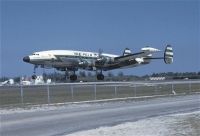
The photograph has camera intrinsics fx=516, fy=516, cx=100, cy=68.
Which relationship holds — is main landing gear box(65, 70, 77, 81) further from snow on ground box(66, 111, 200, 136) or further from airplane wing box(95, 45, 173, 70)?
snow on ground box(66, 111, 200, 136)

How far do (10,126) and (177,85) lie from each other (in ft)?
138

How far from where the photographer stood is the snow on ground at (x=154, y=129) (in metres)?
15.7

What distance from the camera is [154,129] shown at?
17.0m

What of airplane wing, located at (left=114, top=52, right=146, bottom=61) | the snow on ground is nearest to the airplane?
airplane wing, located at (left=114, top=52, right=146, bottom=61)

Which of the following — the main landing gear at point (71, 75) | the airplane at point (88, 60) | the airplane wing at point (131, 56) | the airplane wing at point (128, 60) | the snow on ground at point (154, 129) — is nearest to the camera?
the snow on ground at point (154, 129)

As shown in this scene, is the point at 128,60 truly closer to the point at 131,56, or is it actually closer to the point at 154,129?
the point at 131,56

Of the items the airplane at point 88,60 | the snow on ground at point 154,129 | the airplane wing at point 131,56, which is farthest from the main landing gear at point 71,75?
the snow on ground at point 154,129

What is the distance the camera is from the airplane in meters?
70.0

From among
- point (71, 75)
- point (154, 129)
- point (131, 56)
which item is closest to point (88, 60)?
point (71, 75)

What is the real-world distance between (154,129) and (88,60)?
59919mm

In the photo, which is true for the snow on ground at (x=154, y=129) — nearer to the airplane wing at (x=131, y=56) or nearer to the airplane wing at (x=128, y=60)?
the airplane wing at (x=131, y=56)

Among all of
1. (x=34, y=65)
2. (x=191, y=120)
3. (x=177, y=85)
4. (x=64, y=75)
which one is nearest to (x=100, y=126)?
(x=191, y=120)

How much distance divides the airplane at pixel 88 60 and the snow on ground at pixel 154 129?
5082cm

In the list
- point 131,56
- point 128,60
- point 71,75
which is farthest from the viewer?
point 128,60
